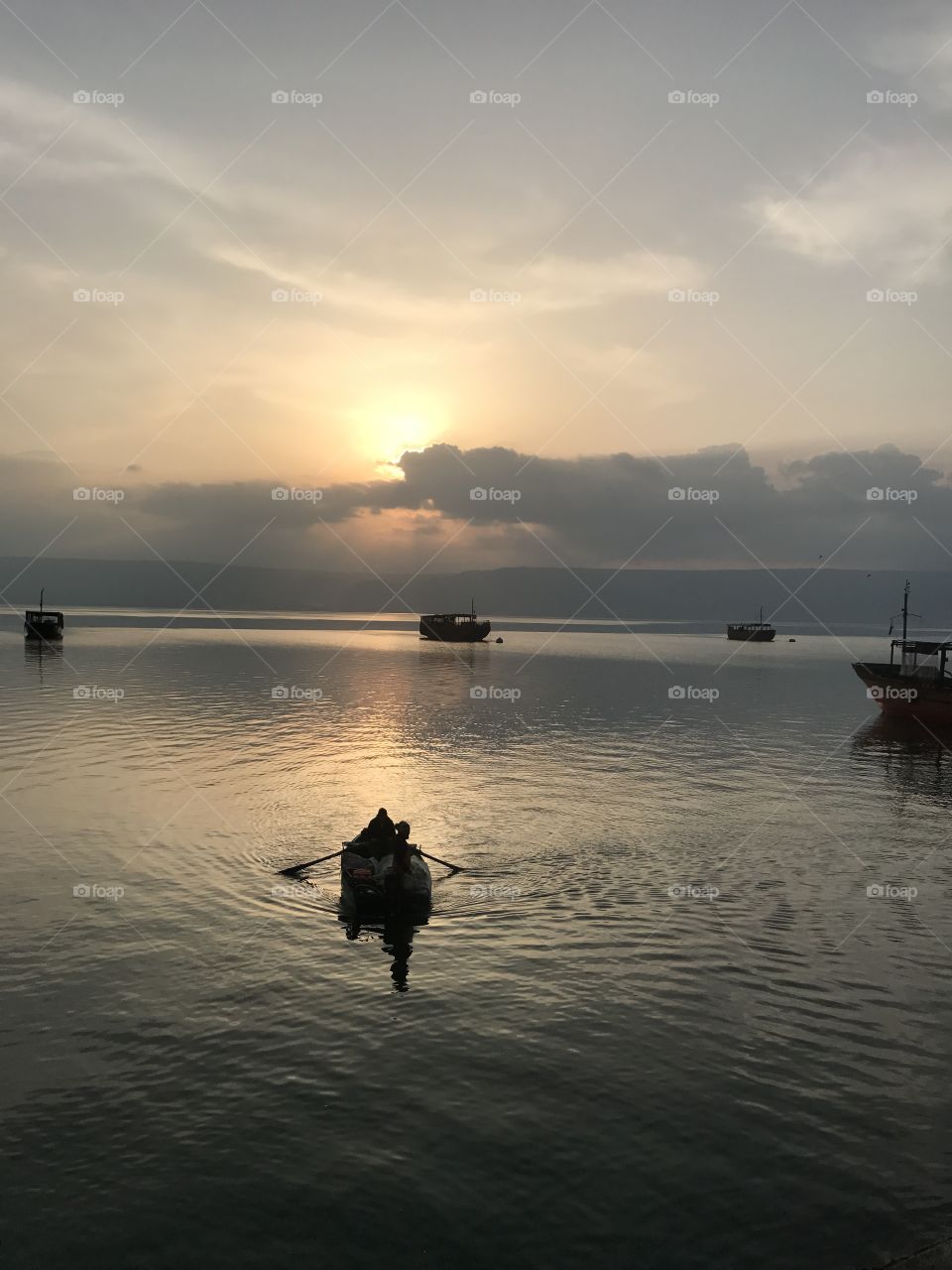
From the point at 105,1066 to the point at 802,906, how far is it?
1943 cm

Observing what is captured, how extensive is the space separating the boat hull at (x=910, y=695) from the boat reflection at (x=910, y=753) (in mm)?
750

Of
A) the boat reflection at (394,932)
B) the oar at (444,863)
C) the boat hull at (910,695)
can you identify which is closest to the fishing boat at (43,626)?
the boat hull at (910,695)

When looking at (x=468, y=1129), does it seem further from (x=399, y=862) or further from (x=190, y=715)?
(x=190, y=715)

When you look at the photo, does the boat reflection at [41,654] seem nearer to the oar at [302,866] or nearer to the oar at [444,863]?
the oar at [302,866]

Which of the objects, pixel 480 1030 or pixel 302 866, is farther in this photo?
pixel 302 866

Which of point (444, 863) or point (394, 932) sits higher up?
point (444, 863)

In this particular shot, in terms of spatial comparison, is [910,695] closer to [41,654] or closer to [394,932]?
[394,932]

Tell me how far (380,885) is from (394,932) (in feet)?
4.83

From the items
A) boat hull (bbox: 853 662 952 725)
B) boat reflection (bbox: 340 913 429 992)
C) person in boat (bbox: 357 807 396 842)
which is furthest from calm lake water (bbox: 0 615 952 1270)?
boat hull (bbox: 853 662 952 725)

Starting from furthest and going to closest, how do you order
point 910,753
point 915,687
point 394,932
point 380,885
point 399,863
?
point 915,687, point 910,753, point 399,863, point 380,885, point 394,932

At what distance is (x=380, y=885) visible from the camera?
24.3 metres

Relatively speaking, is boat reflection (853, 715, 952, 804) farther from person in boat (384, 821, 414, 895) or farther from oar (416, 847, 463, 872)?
person in boat (384, 821, 414, 895)

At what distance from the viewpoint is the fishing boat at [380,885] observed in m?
24.2

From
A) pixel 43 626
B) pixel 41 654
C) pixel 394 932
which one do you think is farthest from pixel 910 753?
pixel 43 626
